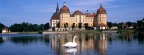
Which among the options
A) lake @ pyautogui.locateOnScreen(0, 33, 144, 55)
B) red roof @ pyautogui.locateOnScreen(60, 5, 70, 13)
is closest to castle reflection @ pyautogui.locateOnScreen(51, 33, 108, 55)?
lake @ pyautogui.locateOnScreen(0, 33, 144, 55)

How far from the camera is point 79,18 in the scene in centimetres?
11819

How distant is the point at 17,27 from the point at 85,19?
3481 centimetres

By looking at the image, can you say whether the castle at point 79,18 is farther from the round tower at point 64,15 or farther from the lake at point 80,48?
the lake at point 80,48

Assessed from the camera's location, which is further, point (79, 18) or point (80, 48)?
point (79, 18)

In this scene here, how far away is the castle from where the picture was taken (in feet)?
372

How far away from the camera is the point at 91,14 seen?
124875mm

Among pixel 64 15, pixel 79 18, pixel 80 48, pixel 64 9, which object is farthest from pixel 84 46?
pixel 79 18

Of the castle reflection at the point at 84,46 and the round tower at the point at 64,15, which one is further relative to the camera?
the round tower at the point at 64,15

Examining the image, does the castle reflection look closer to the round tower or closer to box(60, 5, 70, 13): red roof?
box(60, 5, 70, 13): red roof

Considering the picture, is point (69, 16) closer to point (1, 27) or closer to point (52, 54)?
point (1, 27)

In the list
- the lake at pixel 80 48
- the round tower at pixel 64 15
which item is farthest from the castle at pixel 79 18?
the lake at pixel 80 48

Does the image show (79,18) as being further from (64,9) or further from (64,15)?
(64,9)

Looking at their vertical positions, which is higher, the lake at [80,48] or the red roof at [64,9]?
the red roof at [64,9]

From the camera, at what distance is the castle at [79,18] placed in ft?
372
